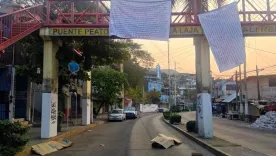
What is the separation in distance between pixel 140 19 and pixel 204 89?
16.7 ft

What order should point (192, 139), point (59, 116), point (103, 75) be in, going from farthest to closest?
point (103, 75) < point (59, 116) < point (192, 139)

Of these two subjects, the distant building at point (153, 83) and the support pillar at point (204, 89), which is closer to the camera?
the support pillar at point (204, 89)

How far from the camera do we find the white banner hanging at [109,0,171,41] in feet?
48.9

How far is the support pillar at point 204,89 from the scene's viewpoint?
16609 mm

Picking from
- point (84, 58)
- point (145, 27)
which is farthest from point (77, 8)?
point (145, 27)

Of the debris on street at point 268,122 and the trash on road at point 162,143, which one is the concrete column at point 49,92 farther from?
the debris on street at point 268,122

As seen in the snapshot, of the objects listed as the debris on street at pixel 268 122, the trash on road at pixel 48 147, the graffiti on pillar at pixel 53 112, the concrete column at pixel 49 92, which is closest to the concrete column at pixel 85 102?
the concrete column at pixel 49 92

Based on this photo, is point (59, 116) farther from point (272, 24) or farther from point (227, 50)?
point (272, 24)

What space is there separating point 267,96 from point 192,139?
2969 centimetres

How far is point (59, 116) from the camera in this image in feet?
63.2

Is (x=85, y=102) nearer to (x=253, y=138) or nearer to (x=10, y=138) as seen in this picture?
(x=253, y=138)

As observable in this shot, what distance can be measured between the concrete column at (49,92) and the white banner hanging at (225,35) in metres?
7.88

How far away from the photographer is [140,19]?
15.1m

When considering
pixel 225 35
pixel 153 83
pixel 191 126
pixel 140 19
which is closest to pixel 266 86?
pixel 191 126
